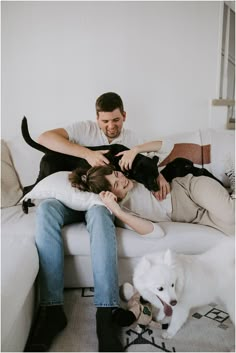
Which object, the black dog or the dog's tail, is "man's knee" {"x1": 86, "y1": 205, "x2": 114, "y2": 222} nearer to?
the black dog

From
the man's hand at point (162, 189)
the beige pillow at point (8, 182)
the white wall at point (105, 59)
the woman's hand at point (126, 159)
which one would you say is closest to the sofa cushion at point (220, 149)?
the white wall at point (105, 59)

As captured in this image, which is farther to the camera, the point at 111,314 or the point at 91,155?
the point at 91,155

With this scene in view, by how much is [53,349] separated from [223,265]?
466mm

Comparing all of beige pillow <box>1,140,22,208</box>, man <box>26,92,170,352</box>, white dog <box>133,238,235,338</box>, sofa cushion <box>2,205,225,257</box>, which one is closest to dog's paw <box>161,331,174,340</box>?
white dog <box>133,238,235,338</box>

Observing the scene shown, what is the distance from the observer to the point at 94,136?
0.98m

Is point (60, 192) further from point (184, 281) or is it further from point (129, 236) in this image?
point (184, 281)

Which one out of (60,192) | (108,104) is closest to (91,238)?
(60,192)

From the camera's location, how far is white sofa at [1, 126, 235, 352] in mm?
675

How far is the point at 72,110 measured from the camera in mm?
1068

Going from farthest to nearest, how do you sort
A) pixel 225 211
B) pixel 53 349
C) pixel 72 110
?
pixel 72 110 → pixel 225 211 → pixel 53 349

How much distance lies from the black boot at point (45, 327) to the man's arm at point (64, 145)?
444 mm

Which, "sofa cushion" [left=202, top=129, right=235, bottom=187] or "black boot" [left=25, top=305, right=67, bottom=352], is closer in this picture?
"black boot" [left=25, top=305, right=67, bottom=352]

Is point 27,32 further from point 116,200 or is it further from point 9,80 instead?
point 116,200

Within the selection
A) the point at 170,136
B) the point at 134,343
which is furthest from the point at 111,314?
the point at 170,136
